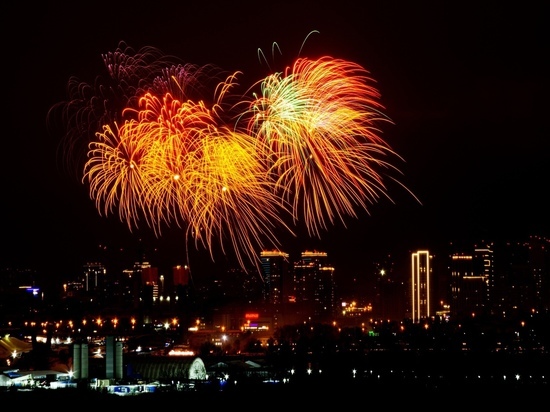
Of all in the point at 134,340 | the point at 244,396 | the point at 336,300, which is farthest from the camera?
the point at 336,300

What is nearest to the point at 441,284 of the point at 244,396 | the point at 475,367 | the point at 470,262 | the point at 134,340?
the point at 470,262

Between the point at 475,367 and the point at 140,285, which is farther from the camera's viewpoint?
the point at 140,285

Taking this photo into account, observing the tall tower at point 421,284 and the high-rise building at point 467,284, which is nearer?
the tall tower at point 421,284

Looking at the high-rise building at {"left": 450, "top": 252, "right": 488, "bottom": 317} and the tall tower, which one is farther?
the high-rise building at {"left": 450, "top": 252, "right": 488, "bottom": 317}

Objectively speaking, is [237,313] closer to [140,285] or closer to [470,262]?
[140,285]

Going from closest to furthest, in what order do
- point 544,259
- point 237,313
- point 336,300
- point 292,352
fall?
point 292,352
point 237,313
point 544,259
point 336,300

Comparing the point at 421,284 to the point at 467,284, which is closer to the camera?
the point at 421,284
